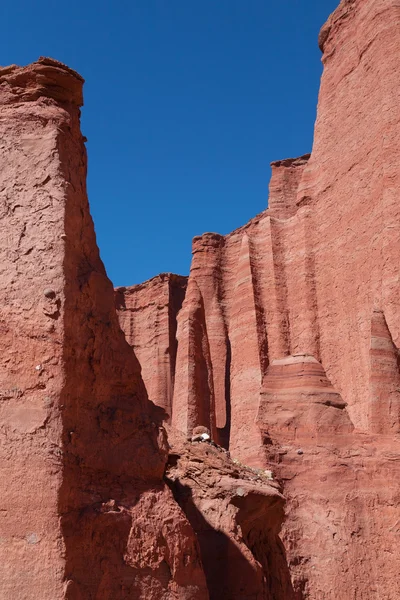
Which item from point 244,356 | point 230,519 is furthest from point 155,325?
point 230,519

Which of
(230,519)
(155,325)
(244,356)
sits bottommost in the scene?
(230,519)

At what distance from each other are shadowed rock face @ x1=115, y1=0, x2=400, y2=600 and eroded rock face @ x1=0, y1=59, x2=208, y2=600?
308 inches

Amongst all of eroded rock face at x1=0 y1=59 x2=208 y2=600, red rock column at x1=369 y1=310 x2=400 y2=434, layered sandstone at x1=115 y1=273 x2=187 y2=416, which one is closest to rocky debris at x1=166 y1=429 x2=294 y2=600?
eroded rock face at x1=0 y1=59 x2=208 y2=600

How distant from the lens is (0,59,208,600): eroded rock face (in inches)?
209

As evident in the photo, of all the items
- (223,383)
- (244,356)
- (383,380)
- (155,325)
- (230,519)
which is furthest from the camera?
(155,325)

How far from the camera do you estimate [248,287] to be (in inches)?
1083

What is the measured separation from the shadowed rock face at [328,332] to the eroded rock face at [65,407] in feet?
25.7

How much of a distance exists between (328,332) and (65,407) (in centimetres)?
1838

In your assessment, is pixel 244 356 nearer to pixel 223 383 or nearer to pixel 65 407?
pixel 223 383

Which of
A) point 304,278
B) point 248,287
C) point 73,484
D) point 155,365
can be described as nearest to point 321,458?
point 73,484

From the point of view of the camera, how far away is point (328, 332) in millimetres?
23266

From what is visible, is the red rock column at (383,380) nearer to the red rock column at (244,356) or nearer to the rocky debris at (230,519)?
the red rock column at (244,356)

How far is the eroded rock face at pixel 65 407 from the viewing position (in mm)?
5305

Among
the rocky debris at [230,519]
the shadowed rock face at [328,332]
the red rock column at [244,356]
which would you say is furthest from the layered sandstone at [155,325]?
the rocky debris at [230,519]
